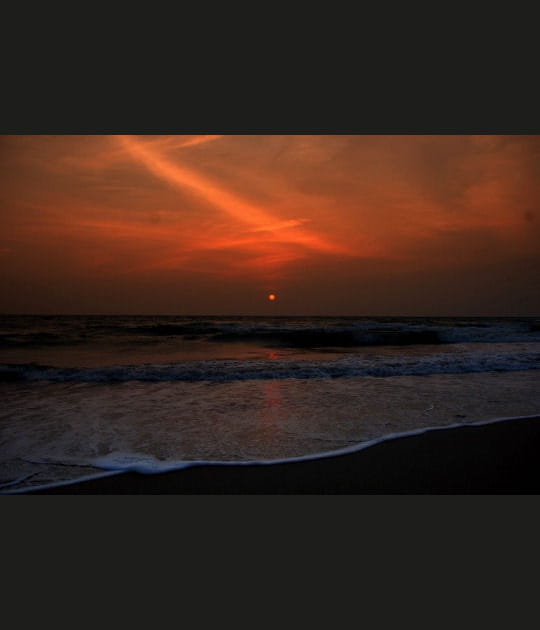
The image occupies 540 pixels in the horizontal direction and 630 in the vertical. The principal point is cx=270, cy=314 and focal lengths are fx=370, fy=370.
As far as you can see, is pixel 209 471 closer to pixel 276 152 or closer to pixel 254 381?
pixel 254 381

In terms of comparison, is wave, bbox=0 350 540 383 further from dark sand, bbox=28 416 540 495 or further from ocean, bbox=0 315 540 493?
dark sand, bbox=28 416 540 495

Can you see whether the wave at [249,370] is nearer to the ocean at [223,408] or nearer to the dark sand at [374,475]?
the ocean at [223,408]

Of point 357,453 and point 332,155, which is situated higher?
point 332,155

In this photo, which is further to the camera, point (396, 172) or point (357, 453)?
point (396, 172)

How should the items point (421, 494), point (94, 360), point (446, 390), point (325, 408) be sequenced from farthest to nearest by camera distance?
1. point (94, 360)
2. point (446, 390)
3. point (325, 408)
4. point (421, 494)

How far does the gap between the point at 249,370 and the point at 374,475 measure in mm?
4730

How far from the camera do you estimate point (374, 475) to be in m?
2.82

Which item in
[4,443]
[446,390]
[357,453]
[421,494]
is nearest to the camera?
[421,494]

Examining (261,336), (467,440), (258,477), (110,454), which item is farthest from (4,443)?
(261,336)

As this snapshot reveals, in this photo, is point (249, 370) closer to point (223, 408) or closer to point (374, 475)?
point (223, 408)

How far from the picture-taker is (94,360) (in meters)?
9.28

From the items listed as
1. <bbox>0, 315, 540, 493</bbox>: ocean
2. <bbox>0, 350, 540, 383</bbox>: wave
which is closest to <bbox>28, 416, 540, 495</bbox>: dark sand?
<bbox>0, 315, 540, 493</bbox>: ocean

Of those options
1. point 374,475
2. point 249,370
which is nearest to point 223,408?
point 374,475

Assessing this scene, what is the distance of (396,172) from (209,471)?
7239 millimetres
